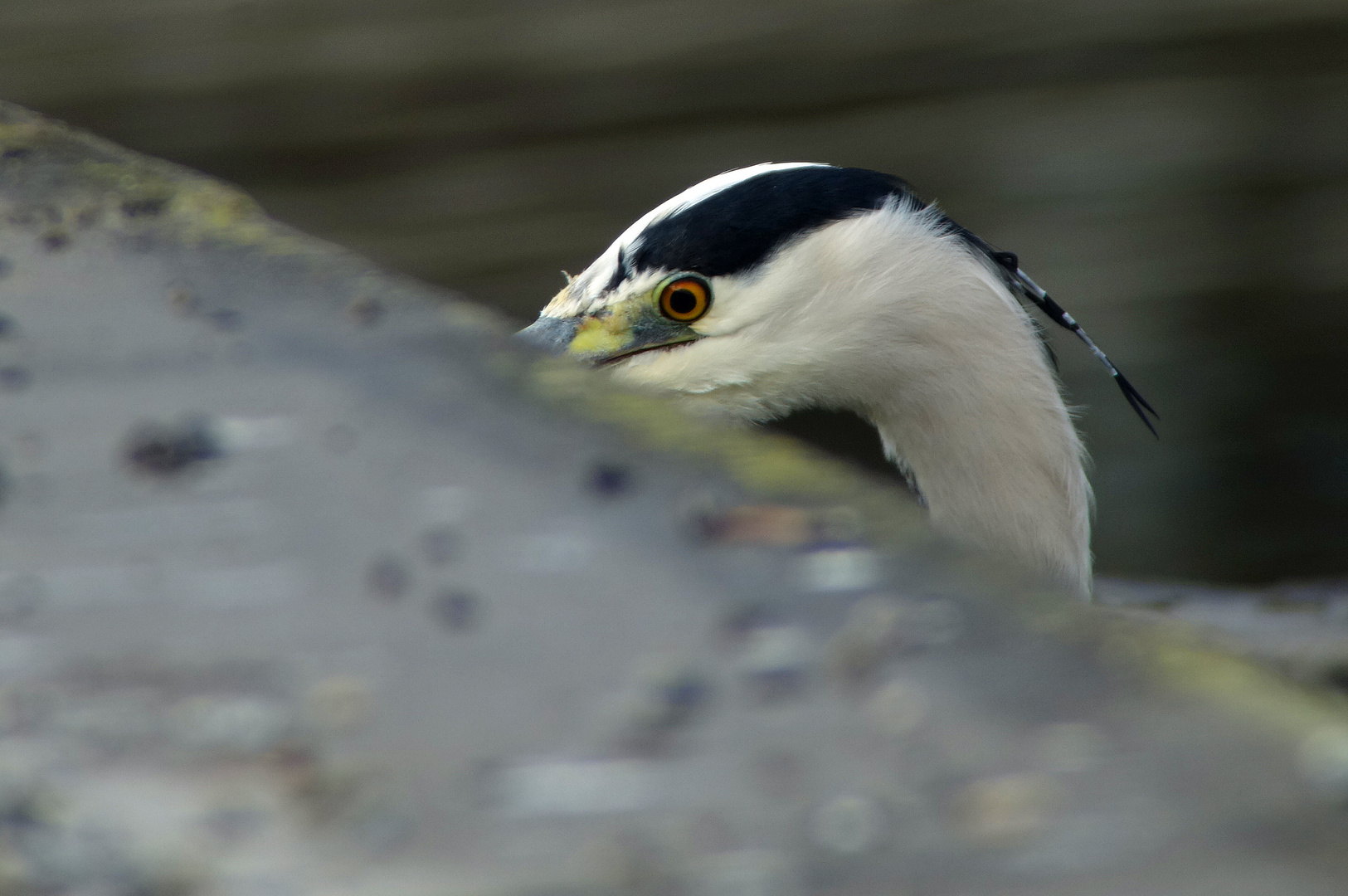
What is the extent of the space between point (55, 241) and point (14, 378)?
0.07 m

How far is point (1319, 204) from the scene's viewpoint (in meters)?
2.67

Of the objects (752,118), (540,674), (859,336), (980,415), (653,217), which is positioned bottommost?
(540,674)

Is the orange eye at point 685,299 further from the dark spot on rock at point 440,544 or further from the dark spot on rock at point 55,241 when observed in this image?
the dark spot on rock at point 440,544

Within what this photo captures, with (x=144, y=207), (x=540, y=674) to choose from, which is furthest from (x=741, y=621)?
(x=144, y=207)

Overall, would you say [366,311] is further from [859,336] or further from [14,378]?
[859,336]

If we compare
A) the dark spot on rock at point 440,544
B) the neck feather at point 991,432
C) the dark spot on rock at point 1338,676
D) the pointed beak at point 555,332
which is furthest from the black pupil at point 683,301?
the dark spot on rock at point 440,544

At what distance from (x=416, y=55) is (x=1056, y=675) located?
2.49m

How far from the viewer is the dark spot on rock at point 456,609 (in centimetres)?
31

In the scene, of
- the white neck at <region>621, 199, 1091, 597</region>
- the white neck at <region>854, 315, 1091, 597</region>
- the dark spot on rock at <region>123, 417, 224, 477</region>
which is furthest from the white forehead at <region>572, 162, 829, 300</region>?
the dark spot on rock at <region>123, 417, 224, 477</region>

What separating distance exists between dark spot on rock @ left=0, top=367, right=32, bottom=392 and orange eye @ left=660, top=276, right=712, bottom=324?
→ 1.19m

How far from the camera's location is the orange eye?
5.08 feet

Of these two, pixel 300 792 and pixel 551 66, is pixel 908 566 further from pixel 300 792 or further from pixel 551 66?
pixel 551 66

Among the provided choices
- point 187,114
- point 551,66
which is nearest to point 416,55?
point 551,66

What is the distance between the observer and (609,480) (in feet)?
1.13
